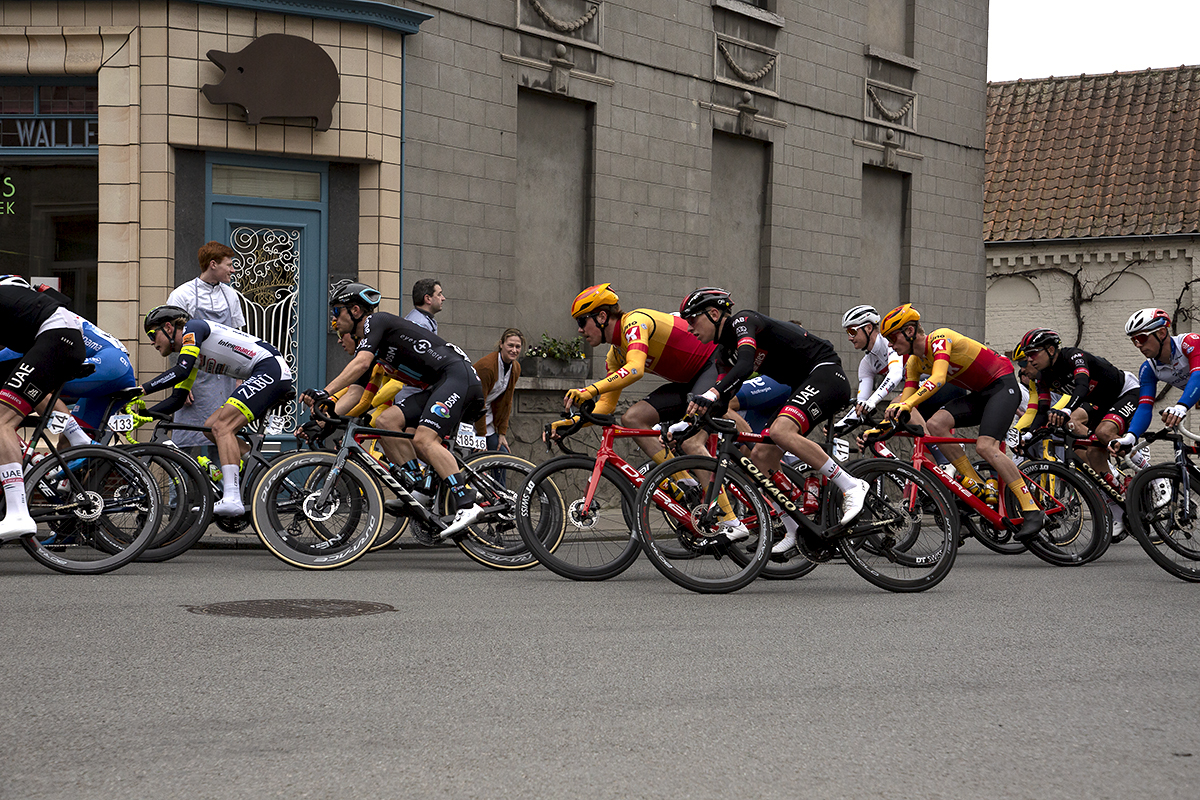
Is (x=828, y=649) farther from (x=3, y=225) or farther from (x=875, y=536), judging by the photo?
(x=3, y=225)

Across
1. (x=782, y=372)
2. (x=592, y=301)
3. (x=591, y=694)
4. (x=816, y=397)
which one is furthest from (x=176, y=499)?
(x=591, y=694)

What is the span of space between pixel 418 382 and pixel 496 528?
1269 millimetres

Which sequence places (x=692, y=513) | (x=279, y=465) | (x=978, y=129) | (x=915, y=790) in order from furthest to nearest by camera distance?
1. (x=978, y=129)
2. (x=279, y=465)
3. (x=692, y=513)
4. (x=915, y=790)

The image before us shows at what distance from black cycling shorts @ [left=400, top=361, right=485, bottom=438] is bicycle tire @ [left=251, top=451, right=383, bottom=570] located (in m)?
0.59

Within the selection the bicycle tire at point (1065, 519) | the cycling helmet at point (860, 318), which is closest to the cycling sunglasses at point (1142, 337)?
the bicycle tire at point (1065, 519)

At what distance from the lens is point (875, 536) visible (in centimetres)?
859

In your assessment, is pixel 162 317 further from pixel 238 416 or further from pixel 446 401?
pixel 446 401

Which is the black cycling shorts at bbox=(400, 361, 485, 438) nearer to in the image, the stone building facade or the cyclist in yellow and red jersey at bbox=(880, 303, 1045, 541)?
the cyclist in yellow and red jersey at bbox=(880, 303, 1045, 541)

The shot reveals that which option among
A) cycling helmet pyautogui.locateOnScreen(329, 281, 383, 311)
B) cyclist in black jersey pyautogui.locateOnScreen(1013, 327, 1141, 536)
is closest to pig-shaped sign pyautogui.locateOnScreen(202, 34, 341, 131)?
cycling helmet pyautogui.locateOnScreen(329, 281, 383, 311)

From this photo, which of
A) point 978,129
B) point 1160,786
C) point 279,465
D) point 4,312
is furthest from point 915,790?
point 978,129

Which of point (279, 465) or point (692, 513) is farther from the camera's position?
point (279, 465)

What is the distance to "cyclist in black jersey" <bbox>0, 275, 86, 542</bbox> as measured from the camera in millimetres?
8320

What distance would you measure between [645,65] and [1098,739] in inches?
543

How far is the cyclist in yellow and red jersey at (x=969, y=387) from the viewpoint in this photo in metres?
10.4
